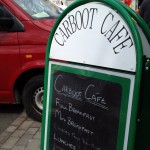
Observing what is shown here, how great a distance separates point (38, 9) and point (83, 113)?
290 cm

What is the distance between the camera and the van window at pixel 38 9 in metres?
4.89

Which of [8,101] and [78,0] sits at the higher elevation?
[78,0]

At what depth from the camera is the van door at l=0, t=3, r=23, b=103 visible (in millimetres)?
4703

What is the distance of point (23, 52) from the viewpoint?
15.3 ft

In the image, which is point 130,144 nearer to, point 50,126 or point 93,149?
point 93,149

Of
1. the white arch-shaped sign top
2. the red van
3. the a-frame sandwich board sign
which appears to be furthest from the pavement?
the white arch-shaped sign top

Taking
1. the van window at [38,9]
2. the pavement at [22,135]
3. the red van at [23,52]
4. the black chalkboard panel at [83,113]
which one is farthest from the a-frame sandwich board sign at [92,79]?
the van window at [38,9]

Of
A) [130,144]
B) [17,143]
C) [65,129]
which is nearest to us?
[130,144]

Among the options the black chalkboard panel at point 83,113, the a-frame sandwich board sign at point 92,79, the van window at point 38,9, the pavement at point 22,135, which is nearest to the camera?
the a-frame sandwich board sign at point 92,79

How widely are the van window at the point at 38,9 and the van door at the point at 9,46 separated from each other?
0.83 ft

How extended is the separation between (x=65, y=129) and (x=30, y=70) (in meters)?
2.13

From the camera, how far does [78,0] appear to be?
2.57 metres

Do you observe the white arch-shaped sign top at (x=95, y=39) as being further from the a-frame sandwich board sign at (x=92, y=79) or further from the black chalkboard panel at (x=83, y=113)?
the black chalkboard panel at (x=83, y=113)

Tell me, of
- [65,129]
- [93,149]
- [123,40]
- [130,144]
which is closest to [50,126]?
[65,129]
